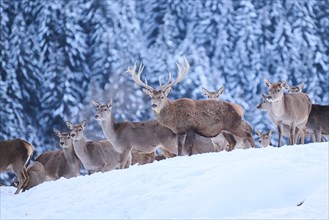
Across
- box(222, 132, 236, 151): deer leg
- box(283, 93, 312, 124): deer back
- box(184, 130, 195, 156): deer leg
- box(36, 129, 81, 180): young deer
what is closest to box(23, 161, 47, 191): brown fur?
box(36, 129, 81, 180): young deer

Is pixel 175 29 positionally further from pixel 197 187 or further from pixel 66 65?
pixel 197 187

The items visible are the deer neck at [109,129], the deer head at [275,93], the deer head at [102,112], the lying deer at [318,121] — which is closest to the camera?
the deer head at [275,93]

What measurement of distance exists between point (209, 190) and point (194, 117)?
4709 mm

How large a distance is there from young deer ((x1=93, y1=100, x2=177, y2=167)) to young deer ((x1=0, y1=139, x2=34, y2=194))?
1901 mm

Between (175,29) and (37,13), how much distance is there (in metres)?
8.65

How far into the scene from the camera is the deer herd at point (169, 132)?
15570mm

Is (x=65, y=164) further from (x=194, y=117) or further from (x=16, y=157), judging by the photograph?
(x=194, y=117)

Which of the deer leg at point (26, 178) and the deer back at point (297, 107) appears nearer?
the deer back at point (297, 107)

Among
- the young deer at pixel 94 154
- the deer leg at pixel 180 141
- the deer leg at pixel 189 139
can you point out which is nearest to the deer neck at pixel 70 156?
the young deer at pixel 94 154

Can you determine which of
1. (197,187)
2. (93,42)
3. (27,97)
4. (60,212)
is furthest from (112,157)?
(93,42)

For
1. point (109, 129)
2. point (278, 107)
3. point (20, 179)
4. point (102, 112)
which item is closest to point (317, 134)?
point (278, 107)

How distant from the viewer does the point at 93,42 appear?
48.9 m

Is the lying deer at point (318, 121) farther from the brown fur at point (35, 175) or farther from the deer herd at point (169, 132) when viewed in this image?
the brown fur at point (35, 175)

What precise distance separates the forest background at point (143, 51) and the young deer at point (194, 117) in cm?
2443
